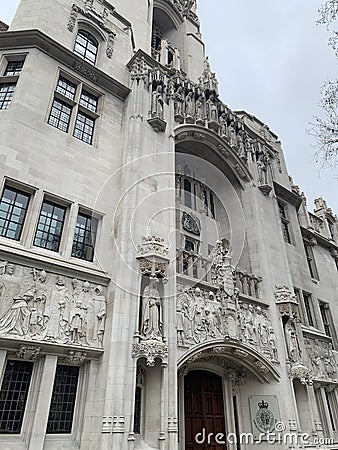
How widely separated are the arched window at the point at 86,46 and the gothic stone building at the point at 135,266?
0.19ft

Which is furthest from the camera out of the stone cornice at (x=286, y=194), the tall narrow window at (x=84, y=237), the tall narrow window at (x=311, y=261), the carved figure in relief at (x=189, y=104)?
the tall narrow window at (x=311, y=261)

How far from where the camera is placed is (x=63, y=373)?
901 cm

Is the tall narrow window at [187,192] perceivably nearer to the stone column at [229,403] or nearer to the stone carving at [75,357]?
the stone column at [229,403]

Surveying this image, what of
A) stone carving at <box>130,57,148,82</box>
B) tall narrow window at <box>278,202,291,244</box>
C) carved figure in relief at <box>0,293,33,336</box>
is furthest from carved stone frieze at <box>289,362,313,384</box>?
stone carving at <box>130,57,148,82</box>

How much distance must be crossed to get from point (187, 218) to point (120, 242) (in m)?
5.49

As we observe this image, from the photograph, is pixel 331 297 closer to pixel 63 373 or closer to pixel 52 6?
pixel 63 373

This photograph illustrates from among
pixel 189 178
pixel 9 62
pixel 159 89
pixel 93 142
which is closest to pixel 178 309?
pixel 93 142

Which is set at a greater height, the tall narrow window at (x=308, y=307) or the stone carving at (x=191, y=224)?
the stone carving at (x=191, y=224)

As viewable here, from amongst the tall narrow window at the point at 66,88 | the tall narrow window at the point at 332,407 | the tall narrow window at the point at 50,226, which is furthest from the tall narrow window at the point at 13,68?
the tall narrow window at the point at 332,407

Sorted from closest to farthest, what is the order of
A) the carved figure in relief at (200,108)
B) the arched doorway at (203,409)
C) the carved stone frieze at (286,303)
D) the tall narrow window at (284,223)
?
the arched doorway at (203,409)
the carved stone frieze at (286,303)
the carved figure in relief at (200,108)
the tall narrow window at (284,223)

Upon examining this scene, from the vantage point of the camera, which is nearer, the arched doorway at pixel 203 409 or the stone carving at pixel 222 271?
the arched doorway at pixel 203 409

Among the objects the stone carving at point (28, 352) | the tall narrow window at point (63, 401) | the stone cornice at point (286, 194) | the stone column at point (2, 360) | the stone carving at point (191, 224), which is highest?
the stone cornice at point (286, 194)

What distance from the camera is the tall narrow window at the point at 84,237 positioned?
10.6 meters

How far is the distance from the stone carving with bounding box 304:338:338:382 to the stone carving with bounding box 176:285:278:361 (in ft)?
11.0
